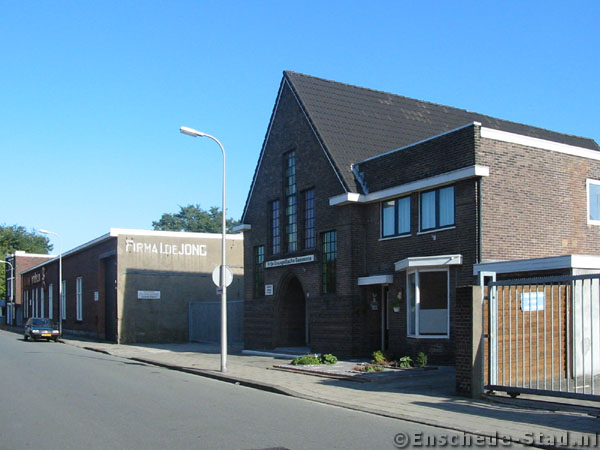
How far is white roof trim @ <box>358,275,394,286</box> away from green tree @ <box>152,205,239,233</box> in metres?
75.8

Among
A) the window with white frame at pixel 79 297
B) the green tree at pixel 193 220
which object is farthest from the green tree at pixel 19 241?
the window with white frame at pixel 79 297

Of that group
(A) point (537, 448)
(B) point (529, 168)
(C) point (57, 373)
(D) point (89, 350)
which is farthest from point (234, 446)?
(D) point (89, 350)

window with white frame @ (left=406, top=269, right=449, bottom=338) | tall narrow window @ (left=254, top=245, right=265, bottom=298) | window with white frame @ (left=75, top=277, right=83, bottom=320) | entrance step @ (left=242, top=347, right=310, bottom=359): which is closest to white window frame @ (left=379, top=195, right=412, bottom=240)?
window with white frame @ (left=406, top=269, right=449, bottom=338)

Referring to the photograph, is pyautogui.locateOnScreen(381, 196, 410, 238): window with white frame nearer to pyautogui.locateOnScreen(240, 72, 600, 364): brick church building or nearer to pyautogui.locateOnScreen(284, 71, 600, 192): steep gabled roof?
pyautogui.locateOnScreen(240, 72, 600, 364): brick church building

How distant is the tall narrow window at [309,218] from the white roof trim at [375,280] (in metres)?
3.19

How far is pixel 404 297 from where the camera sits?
20.3 meters

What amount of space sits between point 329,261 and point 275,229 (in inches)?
162

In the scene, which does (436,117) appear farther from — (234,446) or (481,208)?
(234,446)

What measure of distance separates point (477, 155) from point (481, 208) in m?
1.44

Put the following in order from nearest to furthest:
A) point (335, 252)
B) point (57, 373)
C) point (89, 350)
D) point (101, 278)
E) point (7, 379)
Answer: point (7, 379)
point (57, 373)
point (335, 252)
point (89, 350)
point (101, 278)

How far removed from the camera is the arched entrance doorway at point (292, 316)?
2620 centimetres

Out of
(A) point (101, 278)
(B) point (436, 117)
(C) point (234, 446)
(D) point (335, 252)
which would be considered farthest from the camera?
(A) point (101, 278)

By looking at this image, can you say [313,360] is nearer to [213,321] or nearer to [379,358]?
[379,358]

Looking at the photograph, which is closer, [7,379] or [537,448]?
[537,448]
